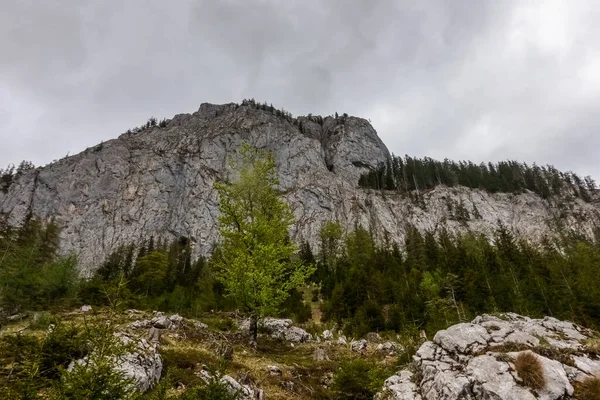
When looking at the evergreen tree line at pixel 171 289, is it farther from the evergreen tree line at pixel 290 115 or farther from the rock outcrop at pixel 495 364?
the evergreen tree line at pixel 290 115

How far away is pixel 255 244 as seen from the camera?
74.8 feet

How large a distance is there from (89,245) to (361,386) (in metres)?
110

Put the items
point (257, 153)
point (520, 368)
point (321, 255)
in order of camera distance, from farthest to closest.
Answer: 1. point (321, 255)
2. point (257, 153)
3. point (520, 368)

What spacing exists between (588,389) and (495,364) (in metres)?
2.27

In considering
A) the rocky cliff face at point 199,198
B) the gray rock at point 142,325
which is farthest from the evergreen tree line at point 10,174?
the gray rock at point 142,325

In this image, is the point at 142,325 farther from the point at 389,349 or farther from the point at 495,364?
the point at 495,364

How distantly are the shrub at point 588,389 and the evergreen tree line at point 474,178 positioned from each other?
12498cm

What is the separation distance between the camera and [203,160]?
412 ft

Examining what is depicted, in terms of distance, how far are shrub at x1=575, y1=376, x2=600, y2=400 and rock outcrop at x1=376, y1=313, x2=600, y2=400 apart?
0.17m

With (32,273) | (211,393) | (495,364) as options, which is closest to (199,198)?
(32,273)

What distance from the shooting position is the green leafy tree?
21.6 meters

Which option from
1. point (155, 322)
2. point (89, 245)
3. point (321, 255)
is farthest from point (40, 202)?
point (155, 322)

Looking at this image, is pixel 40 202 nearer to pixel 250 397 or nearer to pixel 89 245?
pixel 89 245

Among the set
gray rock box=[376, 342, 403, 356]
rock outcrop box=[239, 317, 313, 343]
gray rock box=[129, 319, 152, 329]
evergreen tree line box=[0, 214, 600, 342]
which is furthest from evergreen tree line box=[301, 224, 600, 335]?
gray rock box=[129, 319, 152, 329]
